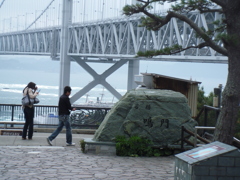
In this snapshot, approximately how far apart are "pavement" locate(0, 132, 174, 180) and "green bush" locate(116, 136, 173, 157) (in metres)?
0.21

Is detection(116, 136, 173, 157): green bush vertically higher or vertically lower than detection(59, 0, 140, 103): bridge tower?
lower

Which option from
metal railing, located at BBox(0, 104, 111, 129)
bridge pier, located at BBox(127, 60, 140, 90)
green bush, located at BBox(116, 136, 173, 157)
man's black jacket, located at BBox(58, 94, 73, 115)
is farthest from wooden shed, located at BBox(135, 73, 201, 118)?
bridge pier, located at BBox(127, 60, 140, 90)

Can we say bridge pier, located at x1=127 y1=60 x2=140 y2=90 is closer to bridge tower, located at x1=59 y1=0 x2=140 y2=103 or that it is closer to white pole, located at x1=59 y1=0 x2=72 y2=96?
bridge tower, located at x1=59 y1=0 x2=140 y2=103

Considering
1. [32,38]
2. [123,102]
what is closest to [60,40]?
[32,38]

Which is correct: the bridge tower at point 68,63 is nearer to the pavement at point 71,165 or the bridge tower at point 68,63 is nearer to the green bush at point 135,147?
the pavement at point 71,165

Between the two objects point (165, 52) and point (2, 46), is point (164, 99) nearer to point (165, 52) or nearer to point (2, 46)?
point (165, 52)

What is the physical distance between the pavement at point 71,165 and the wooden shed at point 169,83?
3527 mm

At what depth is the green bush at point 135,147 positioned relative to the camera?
10359 millimetres

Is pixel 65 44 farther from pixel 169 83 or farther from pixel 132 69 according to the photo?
pixel 169 83

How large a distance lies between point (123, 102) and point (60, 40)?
4540 centimetres

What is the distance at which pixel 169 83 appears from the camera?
14516 mm

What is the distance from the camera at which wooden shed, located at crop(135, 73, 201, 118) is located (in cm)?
1430

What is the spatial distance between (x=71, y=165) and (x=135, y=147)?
1.83 meters

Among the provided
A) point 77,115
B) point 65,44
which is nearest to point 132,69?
point 65,44
